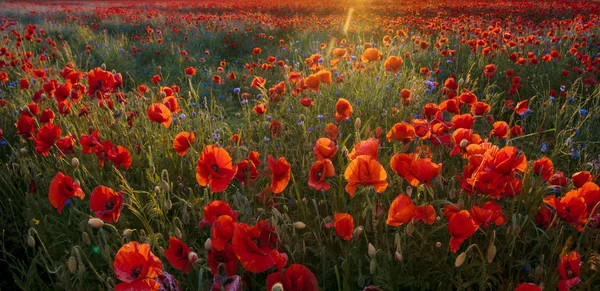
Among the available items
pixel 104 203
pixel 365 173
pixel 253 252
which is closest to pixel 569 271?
pixel 365 173

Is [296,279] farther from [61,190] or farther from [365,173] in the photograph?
[61,190]

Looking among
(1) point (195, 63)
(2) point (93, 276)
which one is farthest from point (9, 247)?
(1) point (195, 63)

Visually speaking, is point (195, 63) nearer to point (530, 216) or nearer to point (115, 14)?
point (530, 216)

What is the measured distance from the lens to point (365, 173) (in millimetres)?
1238

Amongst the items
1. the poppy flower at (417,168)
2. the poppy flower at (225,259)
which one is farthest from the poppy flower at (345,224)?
the poppy flower at (225,259)

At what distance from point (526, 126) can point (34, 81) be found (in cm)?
448

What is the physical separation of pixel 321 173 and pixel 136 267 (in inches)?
26.7

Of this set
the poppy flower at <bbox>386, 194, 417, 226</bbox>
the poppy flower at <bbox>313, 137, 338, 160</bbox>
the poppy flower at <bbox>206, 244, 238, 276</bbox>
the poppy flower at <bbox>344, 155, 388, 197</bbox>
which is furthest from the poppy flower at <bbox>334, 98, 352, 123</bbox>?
the poppy flower at <bbox>206, 244, 238, 276</bbox>

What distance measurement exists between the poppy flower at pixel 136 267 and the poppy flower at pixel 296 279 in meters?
0.28

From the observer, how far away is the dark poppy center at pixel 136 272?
963mm

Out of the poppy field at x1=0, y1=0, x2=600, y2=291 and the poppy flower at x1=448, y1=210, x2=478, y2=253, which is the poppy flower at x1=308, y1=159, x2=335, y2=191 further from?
the poppy flower at x1=448, y1=210, x2=478, y2=253

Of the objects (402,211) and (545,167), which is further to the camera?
(545,167)

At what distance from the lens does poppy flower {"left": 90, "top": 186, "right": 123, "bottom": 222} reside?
123 centimetres

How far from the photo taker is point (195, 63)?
6.29m
